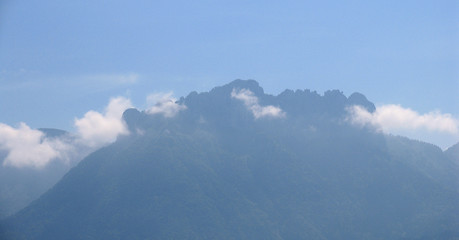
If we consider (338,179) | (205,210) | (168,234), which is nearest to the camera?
(168,234)

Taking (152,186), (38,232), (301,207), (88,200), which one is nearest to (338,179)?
(301,207)

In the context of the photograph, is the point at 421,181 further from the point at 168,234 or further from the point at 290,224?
the point at 168,234

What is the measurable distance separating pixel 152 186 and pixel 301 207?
4895cm

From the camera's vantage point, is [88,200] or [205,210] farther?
[88,200]

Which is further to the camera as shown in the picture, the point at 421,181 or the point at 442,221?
the point at 421,181

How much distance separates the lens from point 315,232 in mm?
171500

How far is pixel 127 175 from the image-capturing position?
635 feet

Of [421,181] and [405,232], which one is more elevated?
[421,181]

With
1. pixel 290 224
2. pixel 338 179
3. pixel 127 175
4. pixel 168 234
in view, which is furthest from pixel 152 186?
pixel 338 179

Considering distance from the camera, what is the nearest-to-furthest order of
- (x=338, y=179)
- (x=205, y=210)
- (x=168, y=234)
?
(x=168, y=234), (x=205, y=210), (x=338, y=179)

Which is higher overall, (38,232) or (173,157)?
(173,157)

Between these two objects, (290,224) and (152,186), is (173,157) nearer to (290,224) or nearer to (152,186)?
(152,186)

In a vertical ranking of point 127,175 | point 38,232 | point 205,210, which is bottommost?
point 38,232

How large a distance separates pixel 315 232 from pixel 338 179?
3351 cm
